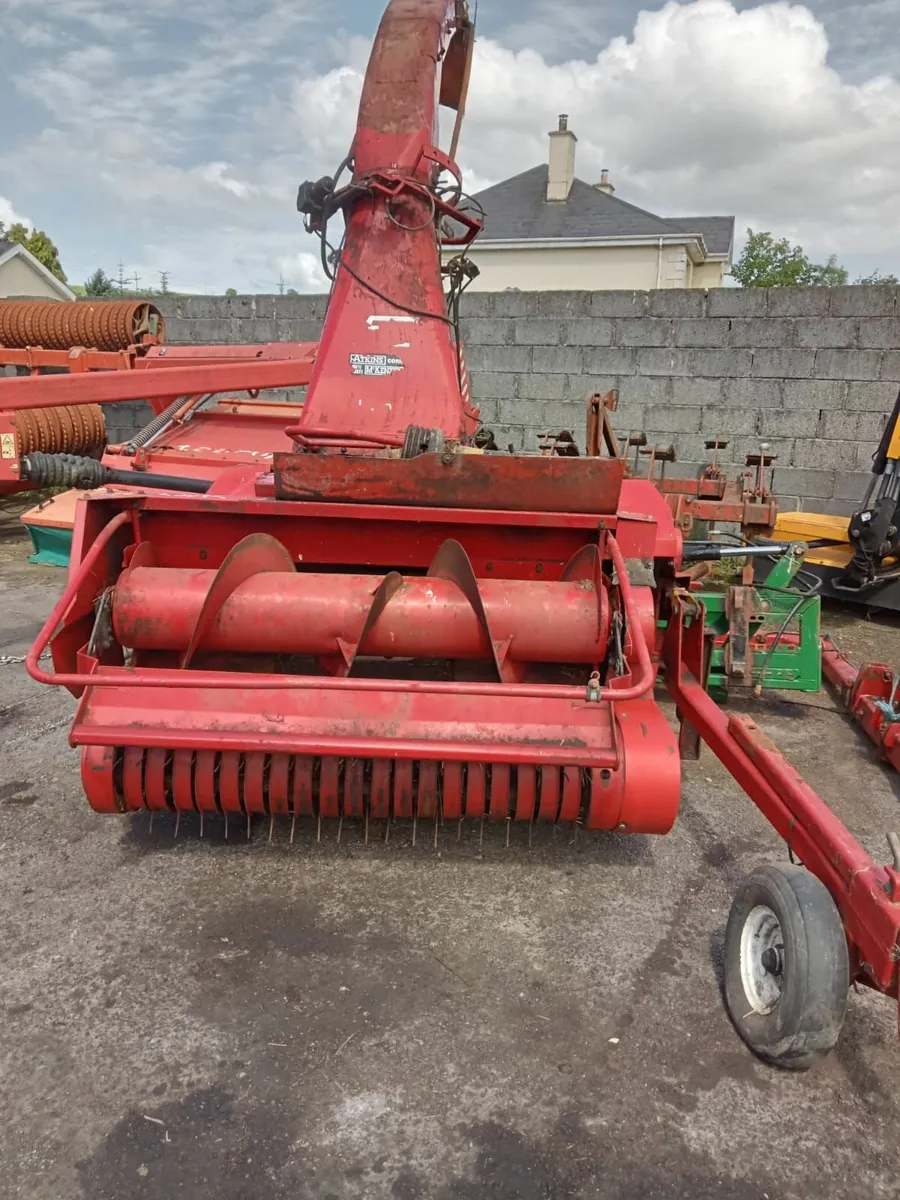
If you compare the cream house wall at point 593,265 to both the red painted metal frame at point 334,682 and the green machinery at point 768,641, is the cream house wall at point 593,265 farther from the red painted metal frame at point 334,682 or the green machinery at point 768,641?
the red painted metal frame at point 334,682

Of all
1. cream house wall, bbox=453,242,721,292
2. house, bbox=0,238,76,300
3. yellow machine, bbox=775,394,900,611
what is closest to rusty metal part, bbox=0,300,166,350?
yellow machine, bbox=775,394,900,611

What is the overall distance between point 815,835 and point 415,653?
1295 millimetres

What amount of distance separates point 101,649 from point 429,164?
8.16 ft

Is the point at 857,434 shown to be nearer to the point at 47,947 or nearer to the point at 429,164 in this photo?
the point at 429,164

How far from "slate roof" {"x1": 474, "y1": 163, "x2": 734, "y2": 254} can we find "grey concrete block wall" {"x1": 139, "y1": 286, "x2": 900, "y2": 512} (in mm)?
14699

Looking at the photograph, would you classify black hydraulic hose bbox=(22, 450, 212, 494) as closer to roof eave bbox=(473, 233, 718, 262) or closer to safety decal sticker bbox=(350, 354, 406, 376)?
safety decal sticker bbox=(350, 354, 406, 376)

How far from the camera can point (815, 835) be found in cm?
207

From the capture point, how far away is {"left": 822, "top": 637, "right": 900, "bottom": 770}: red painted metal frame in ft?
11.8

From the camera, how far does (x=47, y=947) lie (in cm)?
238

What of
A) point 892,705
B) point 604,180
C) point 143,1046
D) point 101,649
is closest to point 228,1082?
point 143,1046

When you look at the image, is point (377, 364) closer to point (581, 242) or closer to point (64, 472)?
point (64, 472)

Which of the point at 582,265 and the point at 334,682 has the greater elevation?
the point at 582,265

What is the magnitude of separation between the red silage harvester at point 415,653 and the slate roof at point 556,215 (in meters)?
19.1

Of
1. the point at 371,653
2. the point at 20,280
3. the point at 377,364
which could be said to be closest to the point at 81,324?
the point at 377,364
